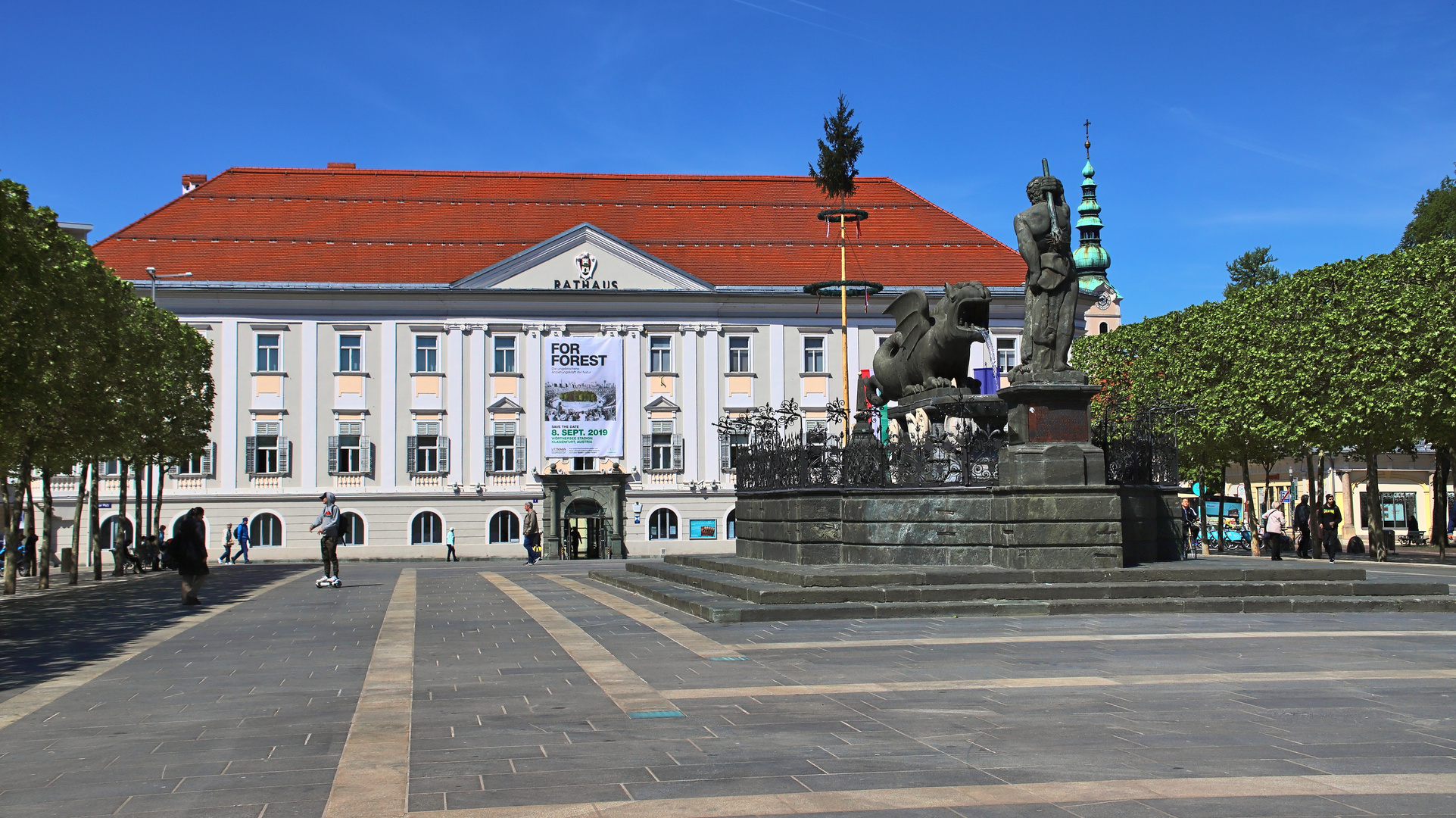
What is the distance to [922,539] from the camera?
56.4ft

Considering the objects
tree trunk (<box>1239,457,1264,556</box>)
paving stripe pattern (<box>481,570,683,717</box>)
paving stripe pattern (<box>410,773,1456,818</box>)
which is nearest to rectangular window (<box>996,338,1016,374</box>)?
tree trunk (<box>1239,457,1264,556</box>)

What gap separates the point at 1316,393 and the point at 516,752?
1361 inches

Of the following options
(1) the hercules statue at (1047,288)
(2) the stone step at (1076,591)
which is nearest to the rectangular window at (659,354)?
(1) the hercules statue at (1047,288)

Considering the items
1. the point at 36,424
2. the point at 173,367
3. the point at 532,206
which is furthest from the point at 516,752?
the point at 532,206

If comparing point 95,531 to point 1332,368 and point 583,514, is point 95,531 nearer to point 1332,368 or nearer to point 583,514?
point 583,514

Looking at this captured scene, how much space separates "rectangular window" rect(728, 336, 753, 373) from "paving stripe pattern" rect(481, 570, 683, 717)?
39396 millimetres

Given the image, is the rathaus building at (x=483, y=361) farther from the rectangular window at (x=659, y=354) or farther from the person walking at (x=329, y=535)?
the person walking at (x=329, y=535)

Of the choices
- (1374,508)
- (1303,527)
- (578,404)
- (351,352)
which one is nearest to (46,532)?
(351,352)

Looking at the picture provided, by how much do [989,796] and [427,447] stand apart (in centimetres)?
5055

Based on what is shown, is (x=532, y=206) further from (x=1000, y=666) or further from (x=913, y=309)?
(x=1000, y=666)

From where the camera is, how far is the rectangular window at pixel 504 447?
55.1m

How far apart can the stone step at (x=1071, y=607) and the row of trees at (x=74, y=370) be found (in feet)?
39.2

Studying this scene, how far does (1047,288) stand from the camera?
17.2 metres

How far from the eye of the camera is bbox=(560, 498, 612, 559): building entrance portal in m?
53.7
